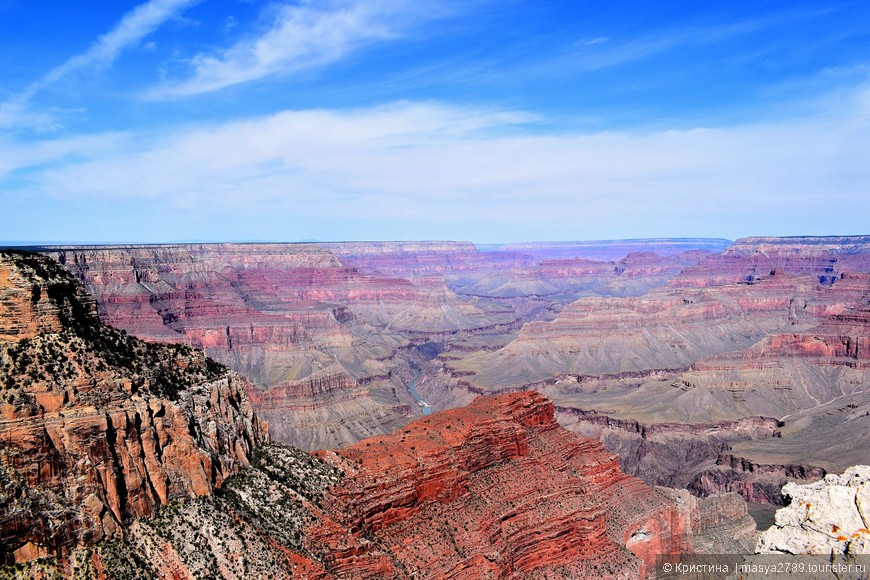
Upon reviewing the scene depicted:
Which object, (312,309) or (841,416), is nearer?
(841,416)

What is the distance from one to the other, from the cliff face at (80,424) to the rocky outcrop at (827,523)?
81.1 feet

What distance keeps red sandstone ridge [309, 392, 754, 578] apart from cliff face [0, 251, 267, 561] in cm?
829

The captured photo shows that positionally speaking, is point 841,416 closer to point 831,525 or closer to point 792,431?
point 792,431

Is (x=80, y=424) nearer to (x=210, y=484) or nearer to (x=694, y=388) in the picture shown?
(x=210, y=484)

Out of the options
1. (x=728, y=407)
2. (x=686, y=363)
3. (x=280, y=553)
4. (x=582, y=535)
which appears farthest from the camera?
(x=686, y=363)

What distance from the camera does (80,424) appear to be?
92.4ft

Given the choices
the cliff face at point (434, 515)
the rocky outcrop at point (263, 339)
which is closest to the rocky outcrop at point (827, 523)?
the cliff face at point (434, 515)

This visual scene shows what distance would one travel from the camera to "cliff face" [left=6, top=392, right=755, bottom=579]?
30625 millimetres

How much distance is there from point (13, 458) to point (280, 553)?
40.6 feet

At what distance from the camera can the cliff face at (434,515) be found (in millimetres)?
30625

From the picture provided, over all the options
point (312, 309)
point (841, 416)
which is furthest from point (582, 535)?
point (312, 309)

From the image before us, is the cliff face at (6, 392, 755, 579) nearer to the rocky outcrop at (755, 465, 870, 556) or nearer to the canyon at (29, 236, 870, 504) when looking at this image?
the rocky outcrop at (755, 465, 870, 556)

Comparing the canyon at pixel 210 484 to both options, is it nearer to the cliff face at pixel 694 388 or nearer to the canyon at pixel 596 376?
the cliff face at pixel 694 388

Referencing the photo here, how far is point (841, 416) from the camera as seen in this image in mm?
121875
